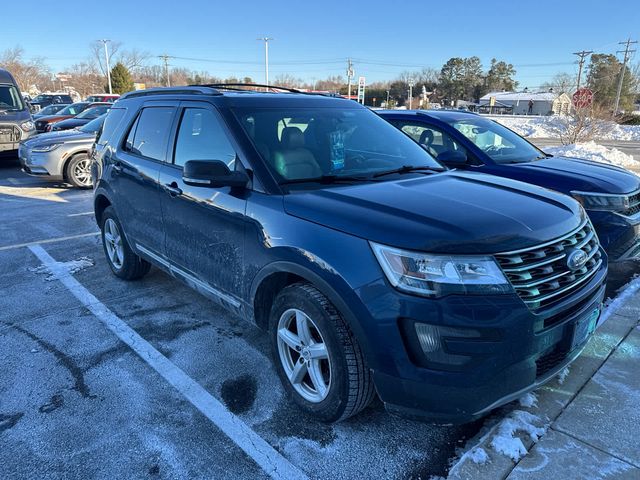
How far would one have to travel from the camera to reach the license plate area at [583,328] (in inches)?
95.4

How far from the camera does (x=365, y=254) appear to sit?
2230 mm

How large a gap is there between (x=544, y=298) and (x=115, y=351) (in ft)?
9.82

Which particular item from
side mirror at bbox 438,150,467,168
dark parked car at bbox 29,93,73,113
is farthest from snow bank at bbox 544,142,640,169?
dark parked car at bbox 29,93,73,113

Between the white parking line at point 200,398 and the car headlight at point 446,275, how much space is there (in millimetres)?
1121

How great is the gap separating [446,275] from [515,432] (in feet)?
3.53

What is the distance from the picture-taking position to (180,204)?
11.6 ft

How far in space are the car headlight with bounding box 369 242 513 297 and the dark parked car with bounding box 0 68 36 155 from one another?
546 inches

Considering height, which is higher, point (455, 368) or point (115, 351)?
point (455, 368)

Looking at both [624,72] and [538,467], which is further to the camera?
[624,72]

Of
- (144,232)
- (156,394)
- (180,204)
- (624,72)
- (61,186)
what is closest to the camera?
(156,394)

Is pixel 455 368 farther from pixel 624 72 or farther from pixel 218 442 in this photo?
pixel 624 72

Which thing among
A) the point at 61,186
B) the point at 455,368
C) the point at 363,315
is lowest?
the point at 61,186

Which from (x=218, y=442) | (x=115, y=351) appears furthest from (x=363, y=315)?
(x=115, y=351)

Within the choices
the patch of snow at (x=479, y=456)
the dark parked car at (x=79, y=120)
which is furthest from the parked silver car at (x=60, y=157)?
the patch of snow at (x=479, y=456)
